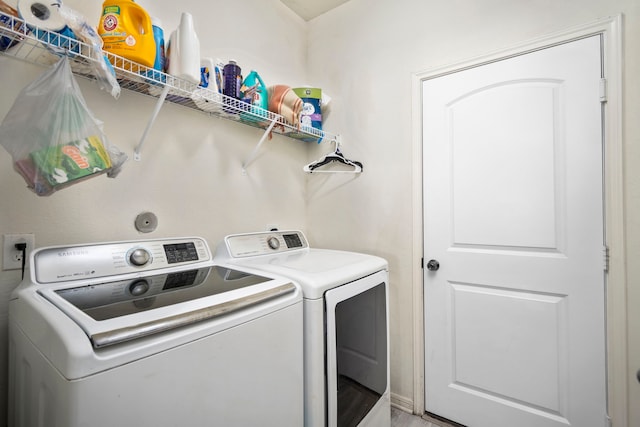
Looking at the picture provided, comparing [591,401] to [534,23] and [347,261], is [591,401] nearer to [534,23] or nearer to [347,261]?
[347,261]

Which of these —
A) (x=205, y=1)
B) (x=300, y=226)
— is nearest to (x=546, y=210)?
(x=300, y=226)

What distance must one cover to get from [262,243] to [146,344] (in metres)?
1.07

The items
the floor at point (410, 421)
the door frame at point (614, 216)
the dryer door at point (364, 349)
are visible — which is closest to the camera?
the door frame at point (614, 216)

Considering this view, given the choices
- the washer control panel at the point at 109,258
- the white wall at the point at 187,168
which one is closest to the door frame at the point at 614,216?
the white wall at the point at 187,168

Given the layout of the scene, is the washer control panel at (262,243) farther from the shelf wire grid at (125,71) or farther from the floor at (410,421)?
the floor at (410,421)

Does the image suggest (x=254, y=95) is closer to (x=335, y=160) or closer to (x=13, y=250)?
(x=335, y=160)

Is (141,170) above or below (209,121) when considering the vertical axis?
below

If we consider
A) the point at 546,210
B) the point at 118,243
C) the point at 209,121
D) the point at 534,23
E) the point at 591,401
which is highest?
the point at 534,23

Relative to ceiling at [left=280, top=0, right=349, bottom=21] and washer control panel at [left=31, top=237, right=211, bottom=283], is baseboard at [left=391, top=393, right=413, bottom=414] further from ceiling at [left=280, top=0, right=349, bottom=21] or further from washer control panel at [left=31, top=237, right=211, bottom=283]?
ceiling at [left=280, top=0, right=349, bottom=21]

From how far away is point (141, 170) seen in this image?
4.89 ft

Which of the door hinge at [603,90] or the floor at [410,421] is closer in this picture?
the door hinge at [603,90]

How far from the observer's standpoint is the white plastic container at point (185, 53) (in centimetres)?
127

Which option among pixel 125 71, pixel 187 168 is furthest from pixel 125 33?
pixel 187 168

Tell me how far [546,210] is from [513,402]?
3.57ft
